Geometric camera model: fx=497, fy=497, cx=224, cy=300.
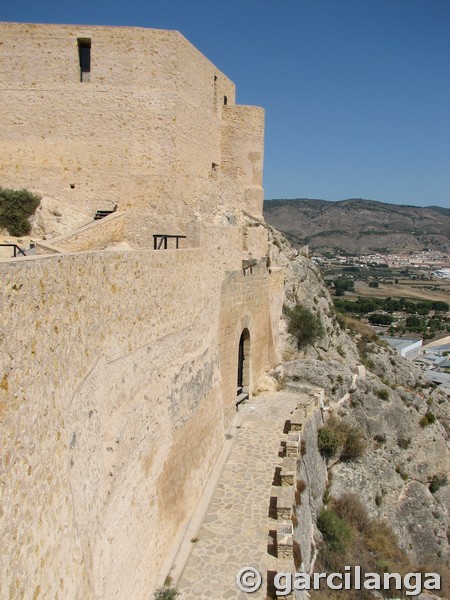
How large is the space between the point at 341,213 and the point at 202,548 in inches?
6414

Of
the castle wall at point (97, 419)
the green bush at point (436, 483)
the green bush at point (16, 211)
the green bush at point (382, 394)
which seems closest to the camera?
the castle wall at point (97, 419)

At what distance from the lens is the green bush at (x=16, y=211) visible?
1191cm

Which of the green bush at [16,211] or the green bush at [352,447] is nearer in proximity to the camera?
the green bush at [16,211]

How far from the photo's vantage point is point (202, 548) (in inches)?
306

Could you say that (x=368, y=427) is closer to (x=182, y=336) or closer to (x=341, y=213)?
(x=182, y=336)

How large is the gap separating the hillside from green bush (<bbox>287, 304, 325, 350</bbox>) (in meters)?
125

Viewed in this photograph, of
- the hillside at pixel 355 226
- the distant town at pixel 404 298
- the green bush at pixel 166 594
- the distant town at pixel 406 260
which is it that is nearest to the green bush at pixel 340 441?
the green bush at pixel 166 594

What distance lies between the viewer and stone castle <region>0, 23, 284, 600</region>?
381cm

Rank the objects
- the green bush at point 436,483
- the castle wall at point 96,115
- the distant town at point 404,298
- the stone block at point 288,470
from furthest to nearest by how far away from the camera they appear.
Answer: the distant town at point 404,298, the green bush at point 436,483, the castle wall at point 96,115, the stone block at point 288,470

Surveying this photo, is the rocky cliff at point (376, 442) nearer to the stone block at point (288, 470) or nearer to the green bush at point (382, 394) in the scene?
the green bush at point (382, 394)

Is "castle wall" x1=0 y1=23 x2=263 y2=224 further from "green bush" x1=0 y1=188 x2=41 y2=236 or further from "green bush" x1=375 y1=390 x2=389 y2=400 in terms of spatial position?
"green bush" x1=375 y1=390 x2=389 y2=400

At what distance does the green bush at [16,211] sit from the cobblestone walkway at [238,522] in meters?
7.05

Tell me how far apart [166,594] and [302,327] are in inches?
457

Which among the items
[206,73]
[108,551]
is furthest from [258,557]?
[206,73]
